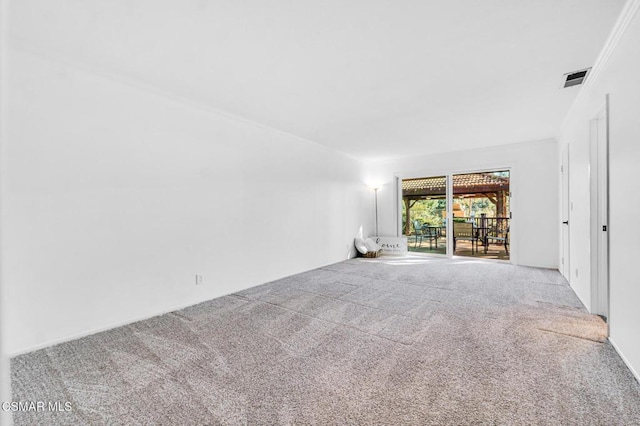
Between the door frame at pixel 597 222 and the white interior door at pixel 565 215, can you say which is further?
the white interior door at pixel 565 215

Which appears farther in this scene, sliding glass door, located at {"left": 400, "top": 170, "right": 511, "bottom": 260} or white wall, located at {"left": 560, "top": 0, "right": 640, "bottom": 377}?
sliding glass door, located at {"left": 400, "top": 170, "right": 511, "bottom": 260}

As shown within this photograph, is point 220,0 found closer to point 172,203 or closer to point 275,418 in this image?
point 172,203

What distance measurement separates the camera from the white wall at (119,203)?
7.54 ft

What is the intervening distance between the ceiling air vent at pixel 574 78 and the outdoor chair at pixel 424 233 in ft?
13.3

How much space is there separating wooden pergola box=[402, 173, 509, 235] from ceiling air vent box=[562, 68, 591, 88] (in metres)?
2.93

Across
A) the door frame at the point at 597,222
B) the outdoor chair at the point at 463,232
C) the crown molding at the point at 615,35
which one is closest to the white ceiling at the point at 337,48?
the crown molding at the point at 615,35

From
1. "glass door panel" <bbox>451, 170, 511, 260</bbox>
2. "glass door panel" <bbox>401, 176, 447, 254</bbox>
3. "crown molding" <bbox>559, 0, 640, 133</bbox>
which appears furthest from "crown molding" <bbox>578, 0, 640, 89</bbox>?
"glass door panel" <bbox>401, 176, 447, 254</bbox>

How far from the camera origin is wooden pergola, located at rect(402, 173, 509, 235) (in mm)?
5867

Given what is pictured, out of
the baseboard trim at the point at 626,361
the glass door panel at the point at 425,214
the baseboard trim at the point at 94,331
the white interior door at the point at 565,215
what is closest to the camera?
the baseboard trim at the point at 626,361

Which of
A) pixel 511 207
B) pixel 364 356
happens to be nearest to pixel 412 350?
pixel 364 356

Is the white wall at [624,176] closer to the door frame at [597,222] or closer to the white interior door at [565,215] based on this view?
the door frame at [597,222]

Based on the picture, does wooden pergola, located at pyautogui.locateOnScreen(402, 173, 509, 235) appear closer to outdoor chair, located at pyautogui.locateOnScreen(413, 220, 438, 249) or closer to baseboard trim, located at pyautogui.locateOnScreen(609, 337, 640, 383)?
outdoor chair, located at pyautogui.locateOnScreen(413, 220, 438, 249)

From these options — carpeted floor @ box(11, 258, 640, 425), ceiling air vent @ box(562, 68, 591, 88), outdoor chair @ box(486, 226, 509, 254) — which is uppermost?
ceiling air vent @ box(562, 68, 591, 88)

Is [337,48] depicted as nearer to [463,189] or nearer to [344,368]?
[344,368]
